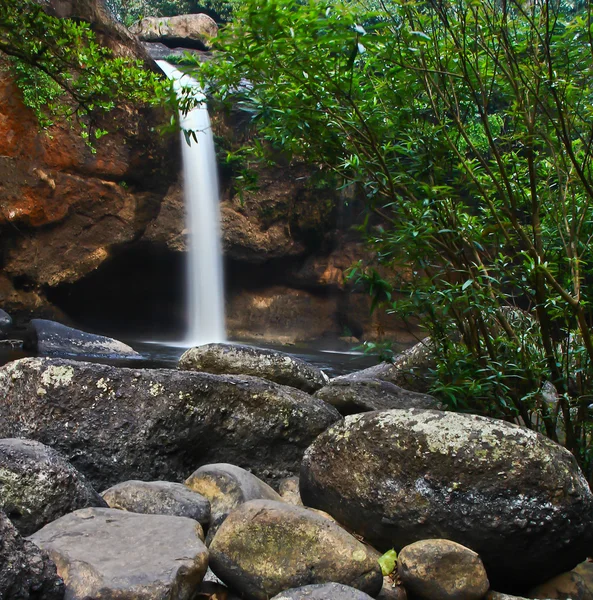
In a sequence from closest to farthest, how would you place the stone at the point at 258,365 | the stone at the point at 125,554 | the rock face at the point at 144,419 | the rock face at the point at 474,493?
1. the stone at the point at 125,554
2. the rock face at the point at 474,493
3. the rock face at the point at 144,419
4. the stone at the point at 258,365

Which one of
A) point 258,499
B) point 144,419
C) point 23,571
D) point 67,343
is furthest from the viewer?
point 67,343

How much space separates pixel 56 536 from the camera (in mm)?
2363

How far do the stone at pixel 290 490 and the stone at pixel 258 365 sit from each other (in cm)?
131

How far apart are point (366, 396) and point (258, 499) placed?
207 cm

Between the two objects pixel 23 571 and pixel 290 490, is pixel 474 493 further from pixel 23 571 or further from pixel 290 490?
pixel 23 571

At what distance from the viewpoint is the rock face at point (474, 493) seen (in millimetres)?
2838

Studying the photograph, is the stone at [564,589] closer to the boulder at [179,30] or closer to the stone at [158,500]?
the stone at [158,500]

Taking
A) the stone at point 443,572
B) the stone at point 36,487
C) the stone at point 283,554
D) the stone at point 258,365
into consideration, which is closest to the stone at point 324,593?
the stone at point 283,554

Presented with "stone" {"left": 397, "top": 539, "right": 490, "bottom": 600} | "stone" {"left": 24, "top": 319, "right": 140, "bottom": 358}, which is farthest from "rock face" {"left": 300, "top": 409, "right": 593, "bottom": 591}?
"stone" {"left": 24, "top": 319, "right": 140, "bottom": 358}

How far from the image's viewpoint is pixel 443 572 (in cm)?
266

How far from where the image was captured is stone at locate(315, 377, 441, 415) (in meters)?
4.61

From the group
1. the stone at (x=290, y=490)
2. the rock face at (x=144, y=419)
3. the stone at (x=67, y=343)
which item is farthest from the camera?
the stone at (x=67, y=343)

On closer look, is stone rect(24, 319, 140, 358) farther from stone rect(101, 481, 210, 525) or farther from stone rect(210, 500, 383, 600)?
stone rect(210, 500, 383, 600)

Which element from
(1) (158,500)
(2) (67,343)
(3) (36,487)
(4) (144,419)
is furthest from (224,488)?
(2) (67,343)
